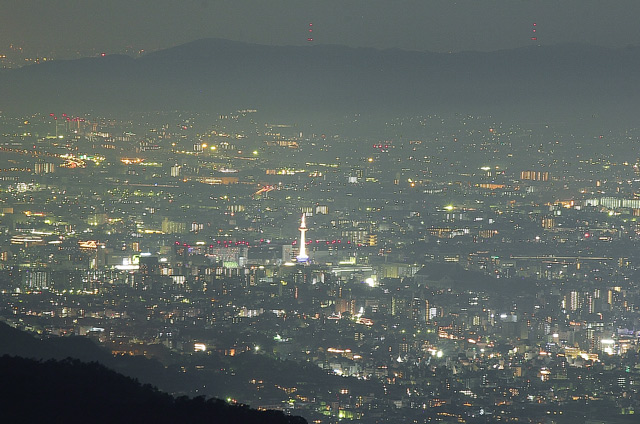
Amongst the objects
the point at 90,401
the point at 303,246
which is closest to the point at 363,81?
the point at 303,246

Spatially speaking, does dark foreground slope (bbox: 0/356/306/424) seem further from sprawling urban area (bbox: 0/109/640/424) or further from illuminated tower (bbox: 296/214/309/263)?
illuminated tower (bbox: 296/214/309/263)

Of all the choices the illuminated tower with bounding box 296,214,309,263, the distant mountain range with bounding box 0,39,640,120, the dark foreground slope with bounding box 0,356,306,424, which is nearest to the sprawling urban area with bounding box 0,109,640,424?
the illuminated tower with bounding box 296,214,309,263

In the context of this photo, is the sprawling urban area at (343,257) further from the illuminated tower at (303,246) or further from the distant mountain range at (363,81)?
the distant mountain range at (363,81)

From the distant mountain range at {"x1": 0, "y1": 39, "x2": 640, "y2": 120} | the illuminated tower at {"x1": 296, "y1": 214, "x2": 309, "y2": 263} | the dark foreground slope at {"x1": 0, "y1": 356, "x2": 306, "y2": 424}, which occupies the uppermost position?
the distant mountain range at {"x1": 0, "y1": 39, "x2": 640, "y2": 120}

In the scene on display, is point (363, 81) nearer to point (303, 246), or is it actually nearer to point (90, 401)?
point (303, 246)

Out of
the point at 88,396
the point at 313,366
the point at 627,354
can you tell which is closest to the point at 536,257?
the point at 627,354
